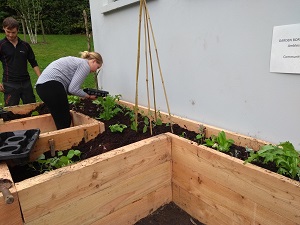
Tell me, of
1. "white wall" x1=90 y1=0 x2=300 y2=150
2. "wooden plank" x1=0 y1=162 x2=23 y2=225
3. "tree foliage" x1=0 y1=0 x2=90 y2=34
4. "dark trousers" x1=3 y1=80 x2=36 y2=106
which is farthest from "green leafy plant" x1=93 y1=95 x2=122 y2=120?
"tree foliage" x1=0 y1=0 x2=90 y2=34

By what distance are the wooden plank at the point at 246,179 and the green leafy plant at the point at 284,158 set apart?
0.11 m

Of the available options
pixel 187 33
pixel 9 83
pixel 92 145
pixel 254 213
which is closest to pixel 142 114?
pixel 92 145

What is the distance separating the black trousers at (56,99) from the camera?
2.90 m

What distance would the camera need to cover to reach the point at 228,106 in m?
2.34

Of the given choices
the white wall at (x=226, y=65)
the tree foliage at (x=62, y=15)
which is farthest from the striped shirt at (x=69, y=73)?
the tree foliage at (x=62, y=15)

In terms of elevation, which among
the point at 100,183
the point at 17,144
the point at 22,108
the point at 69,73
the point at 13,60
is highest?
the point at 13,60

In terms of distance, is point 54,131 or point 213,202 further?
point 54,131

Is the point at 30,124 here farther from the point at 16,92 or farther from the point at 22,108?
the point at 16,92

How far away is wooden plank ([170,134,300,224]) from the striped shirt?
1.52 metres

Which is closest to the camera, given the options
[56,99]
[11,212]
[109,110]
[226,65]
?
[11,212]

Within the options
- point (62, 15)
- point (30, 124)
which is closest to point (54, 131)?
point (30, 124)

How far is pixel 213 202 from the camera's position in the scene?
73.6 inches

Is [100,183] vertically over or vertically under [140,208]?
over

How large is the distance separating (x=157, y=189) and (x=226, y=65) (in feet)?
4.13
